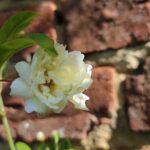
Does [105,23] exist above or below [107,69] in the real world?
above

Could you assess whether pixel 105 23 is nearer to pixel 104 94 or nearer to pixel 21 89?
pixel 104 94

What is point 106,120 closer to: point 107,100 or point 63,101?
point 107,100

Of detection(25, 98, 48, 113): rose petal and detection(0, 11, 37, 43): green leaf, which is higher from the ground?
detection(0, 11, 37, 43): green leaf

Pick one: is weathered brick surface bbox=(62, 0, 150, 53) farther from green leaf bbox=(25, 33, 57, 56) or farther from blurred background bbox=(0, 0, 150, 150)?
green leaf bbox=(25, 33, 57, 56)

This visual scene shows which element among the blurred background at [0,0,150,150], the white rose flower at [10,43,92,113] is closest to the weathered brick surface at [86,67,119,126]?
the blurred background at [0,0,150,150]

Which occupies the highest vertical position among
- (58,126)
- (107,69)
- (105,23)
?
(105,23)

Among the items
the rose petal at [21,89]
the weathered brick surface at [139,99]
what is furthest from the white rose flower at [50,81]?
the weathered brick surface at [139,99]

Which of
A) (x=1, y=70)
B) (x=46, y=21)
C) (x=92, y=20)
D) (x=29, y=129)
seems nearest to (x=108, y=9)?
(x=92, y=20)

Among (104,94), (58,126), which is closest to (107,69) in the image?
(104,94)
